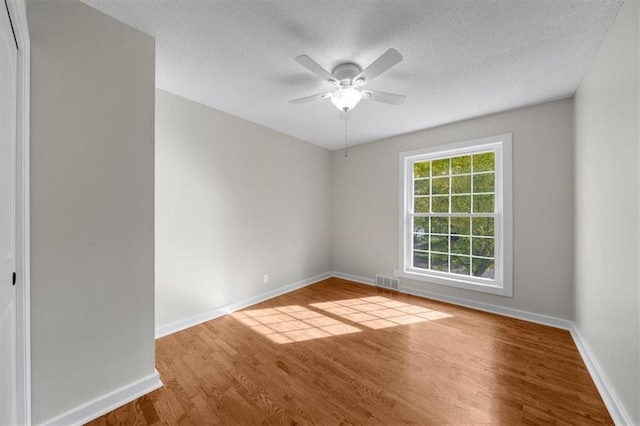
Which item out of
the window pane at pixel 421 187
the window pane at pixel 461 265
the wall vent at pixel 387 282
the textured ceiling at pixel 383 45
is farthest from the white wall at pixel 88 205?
the window pane at pixel 461 265

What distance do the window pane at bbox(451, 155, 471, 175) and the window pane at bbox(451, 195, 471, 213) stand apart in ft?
1.13

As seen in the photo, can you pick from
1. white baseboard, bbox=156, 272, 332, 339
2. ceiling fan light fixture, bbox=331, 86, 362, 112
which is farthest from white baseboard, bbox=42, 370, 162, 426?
ceiling fan light fixture, bbox=331, 86, 362, 112

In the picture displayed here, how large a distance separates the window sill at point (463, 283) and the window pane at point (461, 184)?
1197 millimetres

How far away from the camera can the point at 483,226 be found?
3.21 m

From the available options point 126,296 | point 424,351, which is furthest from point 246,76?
point 424,351

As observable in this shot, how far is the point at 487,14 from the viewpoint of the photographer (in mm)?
1505

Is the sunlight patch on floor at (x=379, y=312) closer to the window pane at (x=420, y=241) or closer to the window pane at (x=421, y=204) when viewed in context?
the window pane at (x=420, y=241)

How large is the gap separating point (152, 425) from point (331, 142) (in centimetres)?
390

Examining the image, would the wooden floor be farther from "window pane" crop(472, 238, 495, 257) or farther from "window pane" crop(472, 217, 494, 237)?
"window pane" crop(472, 217, 494, 237)

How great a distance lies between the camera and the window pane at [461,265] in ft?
11.0

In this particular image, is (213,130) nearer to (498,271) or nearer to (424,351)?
(424,351)

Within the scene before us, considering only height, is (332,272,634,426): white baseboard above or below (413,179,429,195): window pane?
below

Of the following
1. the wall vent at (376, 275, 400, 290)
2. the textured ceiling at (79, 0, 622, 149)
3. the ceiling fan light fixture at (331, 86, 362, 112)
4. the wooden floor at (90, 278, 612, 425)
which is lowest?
the wooden floor at (90, 278, 612, 425)

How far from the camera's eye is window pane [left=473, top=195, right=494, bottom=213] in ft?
10.4
